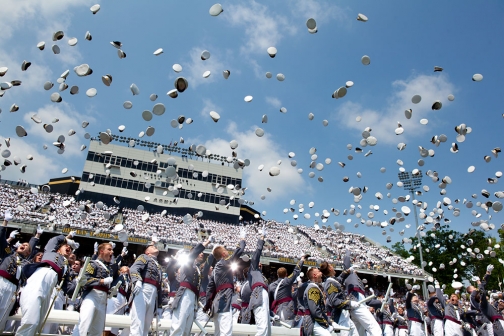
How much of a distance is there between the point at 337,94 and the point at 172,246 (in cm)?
2359

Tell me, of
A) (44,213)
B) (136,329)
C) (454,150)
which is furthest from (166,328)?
(44,213)

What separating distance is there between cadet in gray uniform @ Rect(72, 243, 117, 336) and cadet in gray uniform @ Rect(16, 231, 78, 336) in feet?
1.68

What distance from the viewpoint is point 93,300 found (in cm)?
569

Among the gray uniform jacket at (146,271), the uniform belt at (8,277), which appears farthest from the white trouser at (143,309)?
the uniform belt at (8,277)

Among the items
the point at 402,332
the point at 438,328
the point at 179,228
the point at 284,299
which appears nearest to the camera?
the point at 284,299

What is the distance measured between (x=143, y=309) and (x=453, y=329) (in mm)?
7915

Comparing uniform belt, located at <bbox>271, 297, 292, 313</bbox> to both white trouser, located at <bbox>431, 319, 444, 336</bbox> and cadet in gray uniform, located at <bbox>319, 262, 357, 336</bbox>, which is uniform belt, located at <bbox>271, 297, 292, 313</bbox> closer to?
cadet in gray uniform, located at <bbox>319, 262, 357, 336</bbox>

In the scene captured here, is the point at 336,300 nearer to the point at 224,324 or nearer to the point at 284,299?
the point at 284,299

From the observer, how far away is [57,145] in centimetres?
1455

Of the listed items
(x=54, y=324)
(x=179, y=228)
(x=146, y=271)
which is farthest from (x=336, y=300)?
(x=179, y=228)

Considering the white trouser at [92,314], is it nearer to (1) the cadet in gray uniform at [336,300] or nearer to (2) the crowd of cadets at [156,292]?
(2) the crowd of cadets at [156,292]

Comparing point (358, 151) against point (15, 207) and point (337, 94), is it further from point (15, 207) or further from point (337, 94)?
point (15, 207)

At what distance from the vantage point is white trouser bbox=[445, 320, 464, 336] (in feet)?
29.9

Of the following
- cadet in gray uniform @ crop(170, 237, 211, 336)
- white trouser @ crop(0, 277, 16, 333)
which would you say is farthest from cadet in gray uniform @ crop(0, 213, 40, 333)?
cadet in gray uniform @ crop(170, 237, 211, 336)
